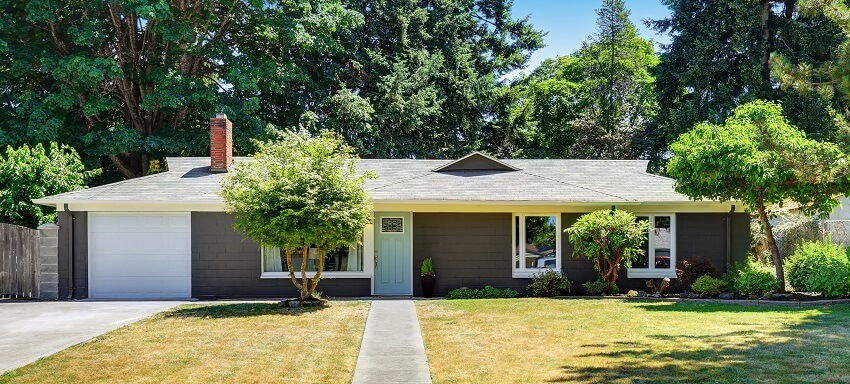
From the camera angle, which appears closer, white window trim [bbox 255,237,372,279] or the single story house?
the single story house

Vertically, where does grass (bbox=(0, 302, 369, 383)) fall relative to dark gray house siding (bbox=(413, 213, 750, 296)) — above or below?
below

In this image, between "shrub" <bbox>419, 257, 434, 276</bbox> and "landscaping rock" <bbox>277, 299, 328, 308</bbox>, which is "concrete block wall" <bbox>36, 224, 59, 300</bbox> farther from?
"shrub" <bbox>419, 257, 434, 276</bbox>

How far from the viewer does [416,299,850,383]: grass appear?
8.26 m

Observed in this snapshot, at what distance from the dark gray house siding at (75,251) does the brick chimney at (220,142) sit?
396cm

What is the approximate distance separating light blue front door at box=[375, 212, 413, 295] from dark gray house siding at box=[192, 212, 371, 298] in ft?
7.44

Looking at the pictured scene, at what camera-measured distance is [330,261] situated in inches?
715

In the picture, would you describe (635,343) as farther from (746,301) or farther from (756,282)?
(756,282)

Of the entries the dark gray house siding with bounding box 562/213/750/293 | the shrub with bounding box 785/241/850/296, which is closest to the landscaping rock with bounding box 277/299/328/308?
the dark gray house siding with bounding box 562/213/750/293

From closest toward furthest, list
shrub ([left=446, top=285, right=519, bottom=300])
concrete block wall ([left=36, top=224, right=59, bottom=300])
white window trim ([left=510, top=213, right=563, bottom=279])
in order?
concrete block wall ([left=36, top=224, right=59, bottom=300]), shrub ([left=446, top=285, right=519, bottom=300]), white window trim ([left=510, top=213, right=563, bottom=279])

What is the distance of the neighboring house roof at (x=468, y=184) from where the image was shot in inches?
687

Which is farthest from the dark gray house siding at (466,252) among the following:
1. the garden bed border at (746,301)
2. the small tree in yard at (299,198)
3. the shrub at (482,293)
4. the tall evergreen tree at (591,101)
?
the tall evergreen tree at (591,101)

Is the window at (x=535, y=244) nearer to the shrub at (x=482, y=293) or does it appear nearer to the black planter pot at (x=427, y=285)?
the shrub at (x=482, y=293)

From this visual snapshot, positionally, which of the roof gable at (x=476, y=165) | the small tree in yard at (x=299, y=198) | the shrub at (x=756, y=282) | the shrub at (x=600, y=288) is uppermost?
the roof gable at (x=476, y=165)

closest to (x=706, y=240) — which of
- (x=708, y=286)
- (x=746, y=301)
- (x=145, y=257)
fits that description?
(x=708, y=286)
